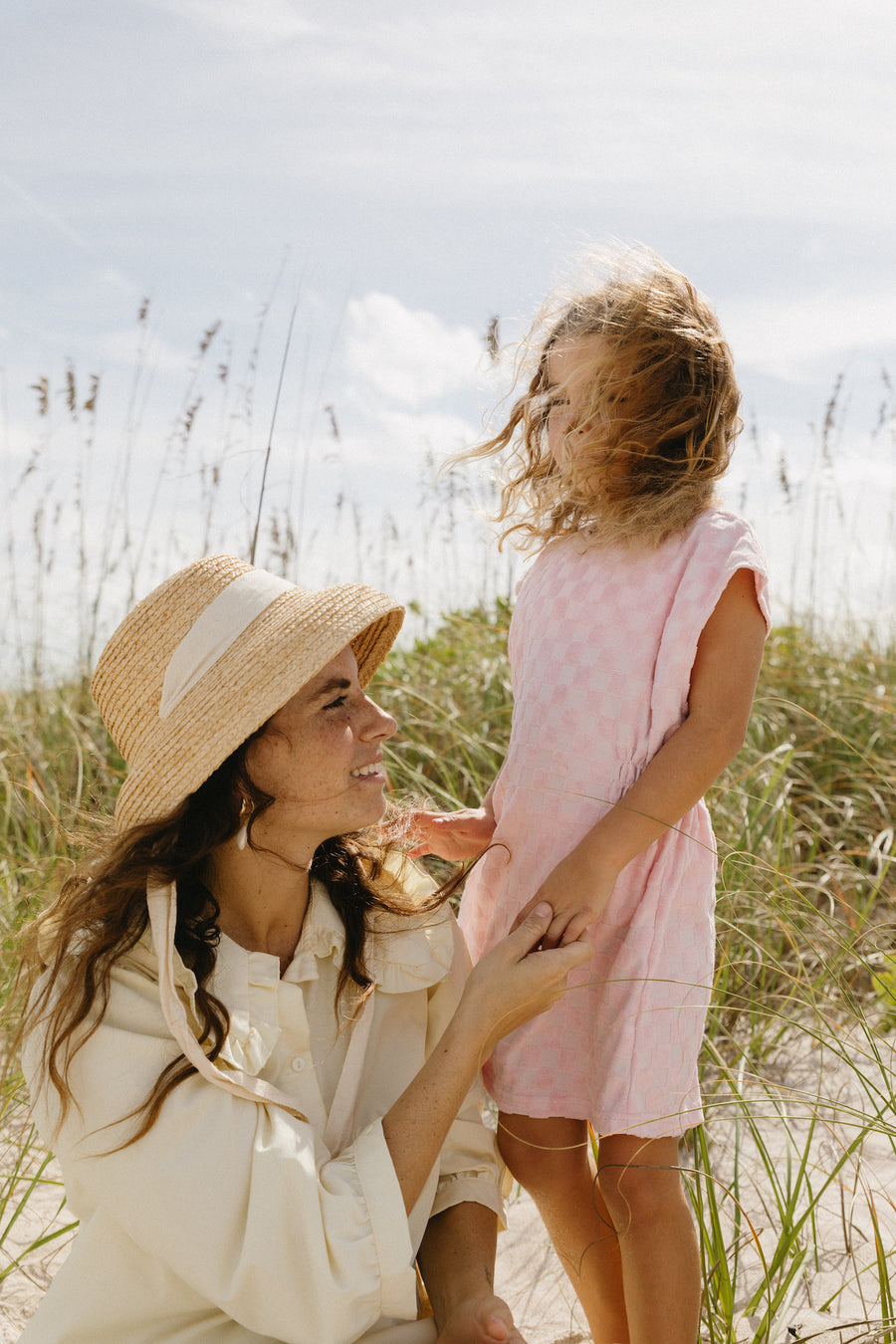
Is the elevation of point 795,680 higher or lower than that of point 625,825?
lower

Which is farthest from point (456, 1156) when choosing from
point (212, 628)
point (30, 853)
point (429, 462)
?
point (429, 462)

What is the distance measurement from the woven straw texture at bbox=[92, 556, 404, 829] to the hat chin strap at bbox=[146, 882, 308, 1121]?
0.17 m

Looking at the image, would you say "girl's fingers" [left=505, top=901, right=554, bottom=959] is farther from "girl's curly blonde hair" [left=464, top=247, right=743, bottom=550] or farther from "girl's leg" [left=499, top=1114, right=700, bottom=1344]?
"girl's curly blonde hair" [left=464, top=247, right=743, bottom=550]

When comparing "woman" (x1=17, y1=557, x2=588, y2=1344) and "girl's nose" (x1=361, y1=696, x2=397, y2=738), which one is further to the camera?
"girl's nose" (x1=361, y1=696, x2=397, y2=738)

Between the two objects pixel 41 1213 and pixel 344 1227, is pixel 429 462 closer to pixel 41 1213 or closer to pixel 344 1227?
pixel 41 1213

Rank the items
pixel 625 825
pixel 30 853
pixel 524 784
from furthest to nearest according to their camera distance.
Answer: pixel 30 853 → pixel 524 784 → pixel 625 825

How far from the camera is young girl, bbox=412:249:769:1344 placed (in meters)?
1.88

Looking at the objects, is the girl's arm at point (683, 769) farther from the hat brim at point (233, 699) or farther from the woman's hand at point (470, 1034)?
the hat brim at point (233, 699)

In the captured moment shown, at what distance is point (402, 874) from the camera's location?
2.13 meters

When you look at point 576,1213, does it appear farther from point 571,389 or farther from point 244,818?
point 571,389

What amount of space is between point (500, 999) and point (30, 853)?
2554 millimetres

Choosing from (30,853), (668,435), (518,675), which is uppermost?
(668,435)

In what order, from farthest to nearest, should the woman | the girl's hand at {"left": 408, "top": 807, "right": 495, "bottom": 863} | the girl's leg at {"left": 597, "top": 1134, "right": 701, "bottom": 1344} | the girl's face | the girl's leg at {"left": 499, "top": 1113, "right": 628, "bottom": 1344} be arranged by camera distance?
the girl's hand at {"left": 408, "top": 807, "right": 495, "bottom": 863}
the girl's face
the girl's leg at {"left": 499, "top": 1113, "right": 628, "bottom": 1344}
the girl's leg at {"left": 597, "top": 1134, "right": 701, "bottom": 1344}
the woman

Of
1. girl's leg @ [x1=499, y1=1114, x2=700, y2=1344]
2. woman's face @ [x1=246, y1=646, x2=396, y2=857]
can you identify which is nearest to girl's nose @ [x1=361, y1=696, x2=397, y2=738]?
woman's face @ [x1=246, y1=646, x2=396, y2=857]
